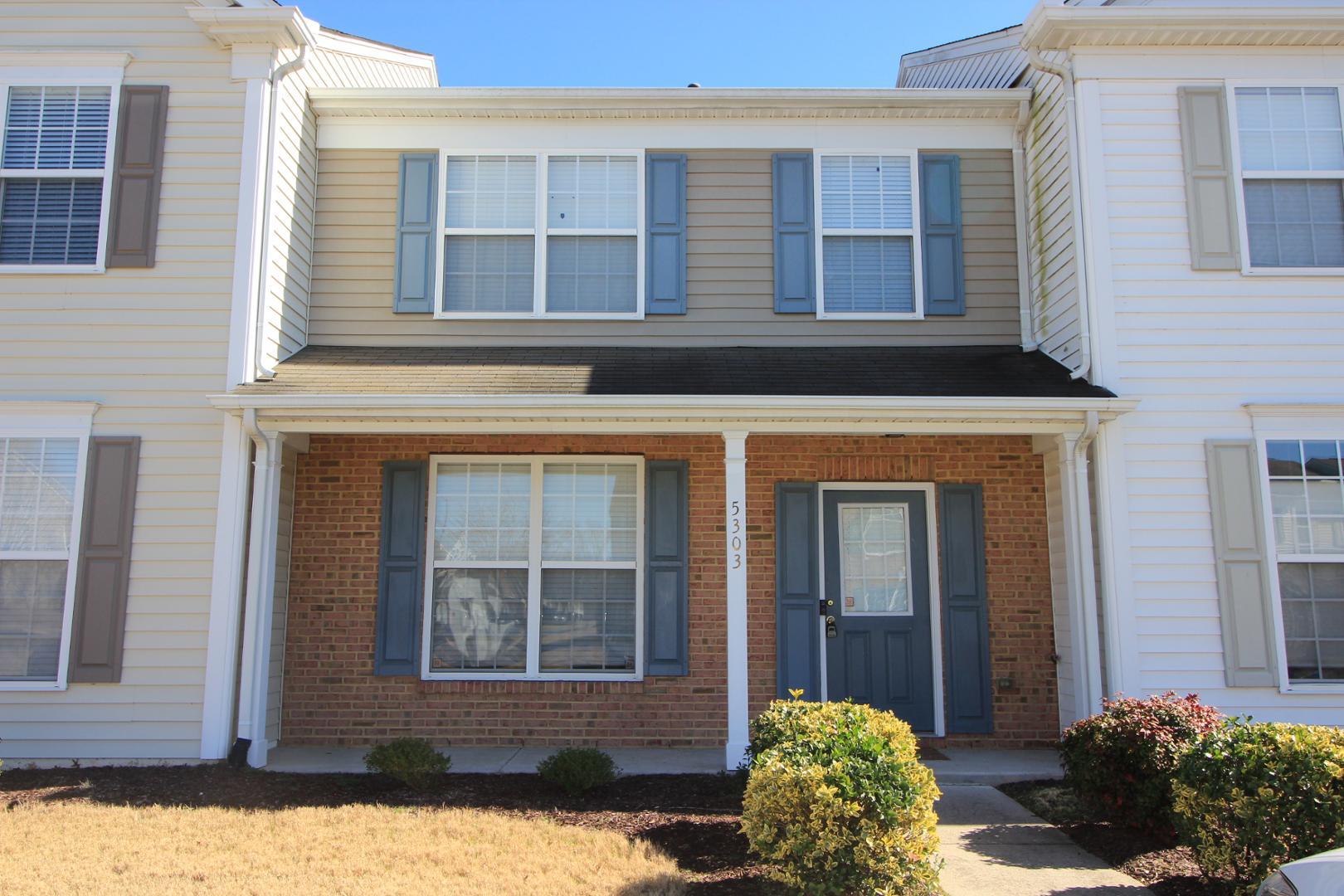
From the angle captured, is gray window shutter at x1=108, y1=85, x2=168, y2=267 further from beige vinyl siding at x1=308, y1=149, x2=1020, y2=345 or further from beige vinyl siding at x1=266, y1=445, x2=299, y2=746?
beige vinyl siding at x1=266, y1=445, x2=299, y2=746

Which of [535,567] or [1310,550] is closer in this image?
[1310,550]

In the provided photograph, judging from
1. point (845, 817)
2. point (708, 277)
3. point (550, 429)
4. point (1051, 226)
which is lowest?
point (845, 817)

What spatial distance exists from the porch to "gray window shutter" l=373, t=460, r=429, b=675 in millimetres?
17

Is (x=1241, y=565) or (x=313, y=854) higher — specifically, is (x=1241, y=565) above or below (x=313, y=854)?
above

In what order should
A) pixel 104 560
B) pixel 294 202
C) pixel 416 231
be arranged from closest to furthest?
pixel 104 560
pixel 294 202
pixel 416 231

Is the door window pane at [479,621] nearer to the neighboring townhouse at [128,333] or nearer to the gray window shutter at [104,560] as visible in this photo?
the neighboring townhouse at [128,333]

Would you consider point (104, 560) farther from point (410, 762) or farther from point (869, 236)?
point (869, 236)

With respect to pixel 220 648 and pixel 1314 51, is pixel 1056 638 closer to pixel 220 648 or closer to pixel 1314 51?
pixel 1314 51

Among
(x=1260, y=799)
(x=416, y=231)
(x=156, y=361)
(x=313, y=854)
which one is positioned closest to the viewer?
(x=1260, y=799)

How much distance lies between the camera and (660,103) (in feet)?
28.5

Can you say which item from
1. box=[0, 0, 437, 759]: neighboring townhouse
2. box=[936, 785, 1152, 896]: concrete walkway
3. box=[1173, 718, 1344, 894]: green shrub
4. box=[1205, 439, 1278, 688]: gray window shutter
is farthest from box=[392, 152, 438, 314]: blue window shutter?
box=[1173, 718, 1344, 894]: green shrub

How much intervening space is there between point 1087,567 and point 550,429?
4147mm

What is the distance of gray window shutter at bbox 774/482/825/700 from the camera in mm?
8031

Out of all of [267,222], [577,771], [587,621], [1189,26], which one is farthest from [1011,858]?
[267,222]
